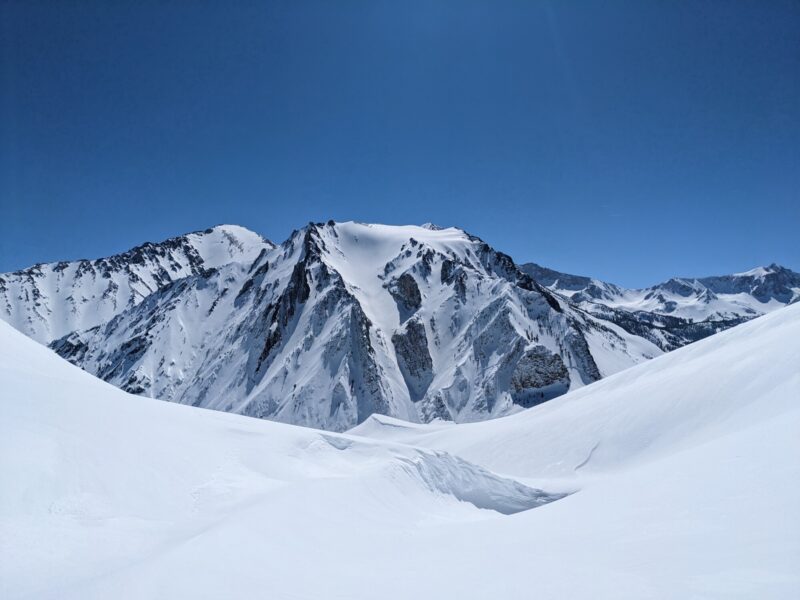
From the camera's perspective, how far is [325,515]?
1083 cm

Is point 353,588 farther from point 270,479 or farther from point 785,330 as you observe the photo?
point 785,330

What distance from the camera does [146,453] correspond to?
11023 millimetres

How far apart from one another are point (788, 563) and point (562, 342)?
106 meters

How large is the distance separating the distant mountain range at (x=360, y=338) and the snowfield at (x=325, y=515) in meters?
81.8

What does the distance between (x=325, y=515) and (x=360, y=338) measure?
95.9 m

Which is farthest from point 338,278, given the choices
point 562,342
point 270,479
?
point 270,479

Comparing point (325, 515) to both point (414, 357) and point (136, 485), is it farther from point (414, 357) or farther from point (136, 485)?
point (414, 357)

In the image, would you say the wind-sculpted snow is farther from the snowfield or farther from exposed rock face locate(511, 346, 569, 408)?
exposed rock face locate(511, 346, 569, 408)

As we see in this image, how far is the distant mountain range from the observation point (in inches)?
3898

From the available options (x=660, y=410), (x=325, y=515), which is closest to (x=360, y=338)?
(x=660, y=410)

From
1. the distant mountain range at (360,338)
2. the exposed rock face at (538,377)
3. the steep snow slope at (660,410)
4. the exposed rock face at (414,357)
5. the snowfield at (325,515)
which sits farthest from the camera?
the exposed rock face at (414,357)

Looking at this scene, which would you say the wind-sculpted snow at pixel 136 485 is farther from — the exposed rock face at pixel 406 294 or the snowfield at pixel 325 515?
the exposed rock face at pixel 406 294

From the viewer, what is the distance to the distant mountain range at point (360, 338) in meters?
99.0

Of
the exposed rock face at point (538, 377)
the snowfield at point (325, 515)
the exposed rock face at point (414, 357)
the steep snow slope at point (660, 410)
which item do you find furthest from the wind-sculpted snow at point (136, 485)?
the exposed rock face at point (414, 357)
